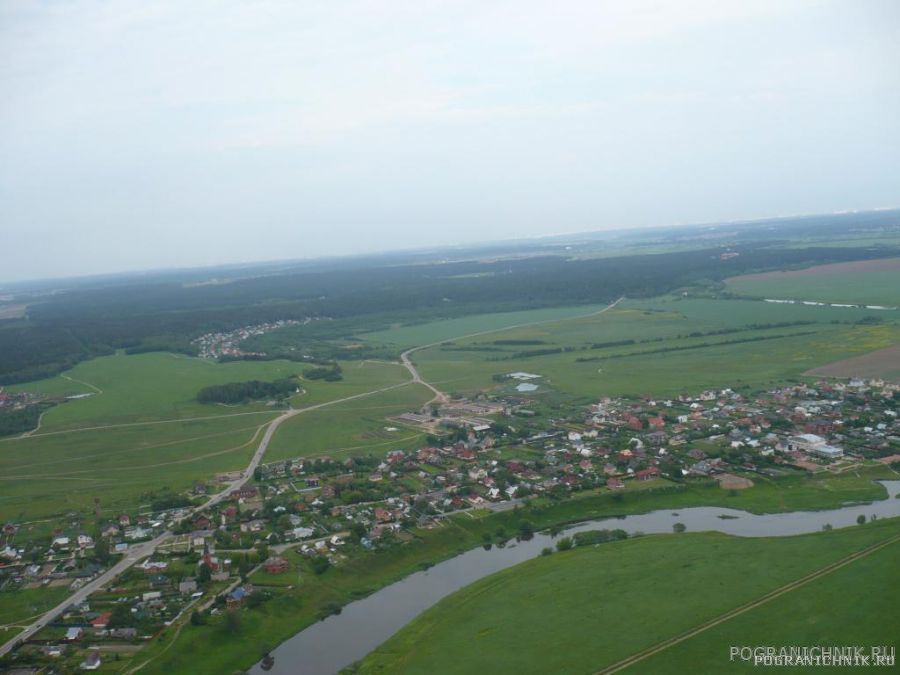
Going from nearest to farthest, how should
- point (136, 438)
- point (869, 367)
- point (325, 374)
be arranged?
1. point (136, 438)
2. point (869, 367)
3. point (325, 374)

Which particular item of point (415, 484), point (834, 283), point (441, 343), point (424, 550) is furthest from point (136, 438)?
point (834, 283)

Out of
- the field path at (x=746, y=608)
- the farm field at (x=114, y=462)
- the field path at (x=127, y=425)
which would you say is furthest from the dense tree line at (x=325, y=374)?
the field path at (x=746, y=608)

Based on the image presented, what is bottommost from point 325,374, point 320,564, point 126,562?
point 320,564

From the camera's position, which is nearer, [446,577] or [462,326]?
[446,577]

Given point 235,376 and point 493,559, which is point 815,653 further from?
point 235,376

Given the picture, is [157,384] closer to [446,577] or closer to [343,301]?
[446,577]

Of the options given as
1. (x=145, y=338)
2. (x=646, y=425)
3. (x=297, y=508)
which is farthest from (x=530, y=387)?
(x=145, y=338)

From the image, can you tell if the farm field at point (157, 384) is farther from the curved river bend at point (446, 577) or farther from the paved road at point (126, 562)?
the curved river bend at point (446, 577)
